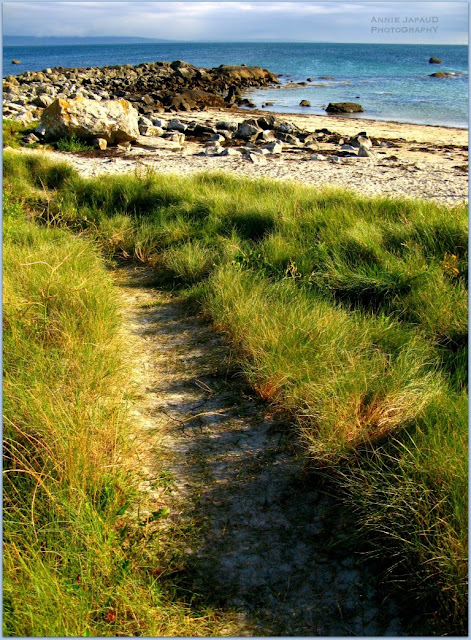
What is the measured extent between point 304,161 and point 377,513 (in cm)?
1064

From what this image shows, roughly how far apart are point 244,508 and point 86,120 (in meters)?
11.2

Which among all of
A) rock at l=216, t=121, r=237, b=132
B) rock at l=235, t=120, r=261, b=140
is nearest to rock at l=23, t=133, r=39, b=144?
rock at l=235, t=120, r=261, b=140

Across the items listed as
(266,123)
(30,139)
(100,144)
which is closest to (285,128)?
(266,123)

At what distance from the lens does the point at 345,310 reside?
4.35 m

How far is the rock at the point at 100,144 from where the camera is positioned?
1191 centimetres

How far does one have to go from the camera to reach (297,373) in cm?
350

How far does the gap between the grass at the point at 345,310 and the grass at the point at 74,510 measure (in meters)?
0.95

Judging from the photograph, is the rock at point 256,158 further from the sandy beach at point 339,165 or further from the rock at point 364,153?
the rock at point 364,153

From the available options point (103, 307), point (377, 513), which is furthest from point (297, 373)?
point (103, 307)

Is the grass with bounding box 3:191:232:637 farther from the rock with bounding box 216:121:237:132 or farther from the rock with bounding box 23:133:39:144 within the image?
the rock with bounding box 216:121:237:132

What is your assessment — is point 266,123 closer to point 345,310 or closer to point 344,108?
point 344,108

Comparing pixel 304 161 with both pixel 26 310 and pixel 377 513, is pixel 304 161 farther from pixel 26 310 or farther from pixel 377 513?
pixel 377 513

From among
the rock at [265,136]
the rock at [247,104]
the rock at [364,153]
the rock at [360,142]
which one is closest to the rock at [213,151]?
the rock at [265,136]

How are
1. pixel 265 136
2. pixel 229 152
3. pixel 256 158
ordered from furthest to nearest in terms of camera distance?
pixel 265 136
pixel 229 152
pixel 256 158
